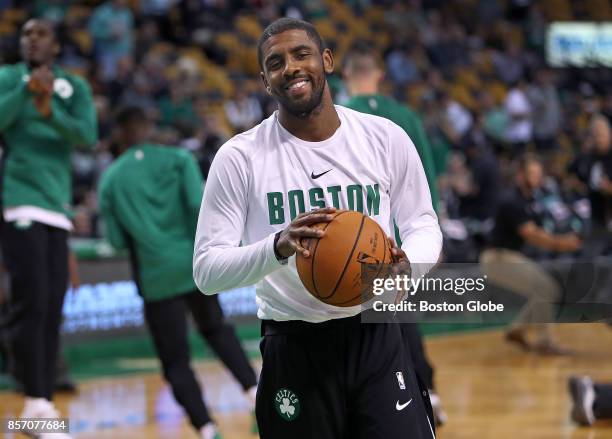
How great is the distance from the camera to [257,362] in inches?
418

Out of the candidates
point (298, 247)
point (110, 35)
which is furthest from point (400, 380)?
point (110, 35)

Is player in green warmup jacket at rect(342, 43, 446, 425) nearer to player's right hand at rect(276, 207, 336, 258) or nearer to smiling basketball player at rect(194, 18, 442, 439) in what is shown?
smiling basketball player at rect(194, 18, 442, 439)

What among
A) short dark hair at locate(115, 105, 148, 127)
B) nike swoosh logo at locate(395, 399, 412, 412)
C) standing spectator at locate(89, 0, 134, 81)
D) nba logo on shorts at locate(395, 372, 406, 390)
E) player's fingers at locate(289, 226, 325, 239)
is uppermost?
standing spectator at locate(89, 0, 134, 81)

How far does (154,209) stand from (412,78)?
13.0 meters

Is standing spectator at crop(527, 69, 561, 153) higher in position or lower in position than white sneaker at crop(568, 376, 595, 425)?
higher

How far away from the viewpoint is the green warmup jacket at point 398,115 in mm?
6344

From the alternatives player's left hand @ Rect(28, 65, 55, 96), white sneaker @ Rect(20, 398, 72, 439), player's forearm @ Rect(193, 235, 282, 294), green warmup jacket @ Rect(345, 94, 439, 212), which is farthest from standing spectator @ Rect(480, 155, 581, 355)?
player's forearm @ Rect(193, 235, 282, 294)

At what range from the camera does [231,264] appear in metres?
3.58

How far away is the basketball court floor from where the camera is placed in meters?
7.30

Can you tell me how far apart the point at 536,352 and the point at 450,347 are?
92 cm

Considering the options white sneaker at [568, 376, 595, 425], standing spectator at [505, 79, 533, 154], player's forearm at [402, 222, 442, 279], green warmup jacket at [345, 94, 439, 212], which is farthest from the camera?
standing spectator at [505, 79, 533, 154]

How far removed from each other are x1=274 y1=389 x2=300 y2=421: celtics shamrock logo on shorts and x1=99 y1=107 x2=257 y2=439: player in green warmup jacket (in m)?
2.91

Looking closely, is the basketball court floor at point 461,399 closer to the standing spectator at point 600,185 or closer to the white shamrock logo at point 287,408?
the standing spectator at point 600,185

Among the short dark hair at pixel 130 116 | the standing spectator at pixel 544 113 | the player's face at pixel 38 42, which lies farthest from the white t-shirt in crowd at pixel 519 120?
the player's face at pixel 38 42
